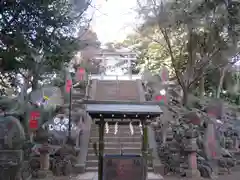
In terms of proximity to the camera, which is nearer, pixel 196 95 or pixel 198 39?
pixel 198 39

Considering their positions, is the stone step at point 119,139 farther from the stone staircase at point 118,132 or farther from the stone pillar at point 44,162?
the stone pillar at point 44,162

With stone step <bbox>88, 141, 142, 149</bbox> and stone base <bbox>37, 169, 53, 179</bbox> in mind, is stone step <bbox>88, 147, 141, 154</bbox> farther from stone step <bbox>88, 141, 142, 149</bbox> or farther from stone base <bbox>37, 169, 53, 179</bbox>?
stone base <bbox>37, 169, 53, 179</bbox>

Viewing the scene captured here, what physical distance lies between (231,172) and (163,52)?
10.9 meters

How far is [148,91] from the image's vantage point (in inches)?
810

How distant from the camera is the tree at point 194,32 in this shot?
57.8 feet

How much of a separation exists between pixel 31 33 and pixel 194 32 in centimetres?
1198

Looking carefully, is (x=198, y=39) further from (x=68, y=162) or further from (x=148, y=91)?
(x=68, y=162)

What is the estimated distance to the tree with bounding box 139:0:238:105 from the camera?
1762 centimetres

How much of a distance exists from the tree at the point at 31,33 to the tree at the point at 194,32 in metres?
9.67

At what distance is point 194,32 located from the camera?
18.9 metres

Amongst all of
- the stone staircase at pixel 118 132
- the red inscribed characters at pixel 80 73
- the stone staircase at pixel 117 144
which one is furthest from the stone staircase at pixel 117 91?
the stone staircase at pixel 117 144

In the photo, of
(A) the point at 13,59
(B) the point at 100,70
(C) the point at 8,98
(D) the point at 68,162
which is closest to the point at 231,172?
(D) the point at 68,162

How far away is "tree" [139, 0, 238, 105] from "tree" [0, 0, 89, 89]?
9674mm

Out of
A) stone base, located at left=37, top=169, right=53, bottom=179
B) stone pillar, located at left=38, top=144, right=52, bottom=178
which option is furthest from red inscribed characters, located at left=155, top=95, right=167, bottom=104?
stone base, located at left=37, top=169, right=53, bottom=179
